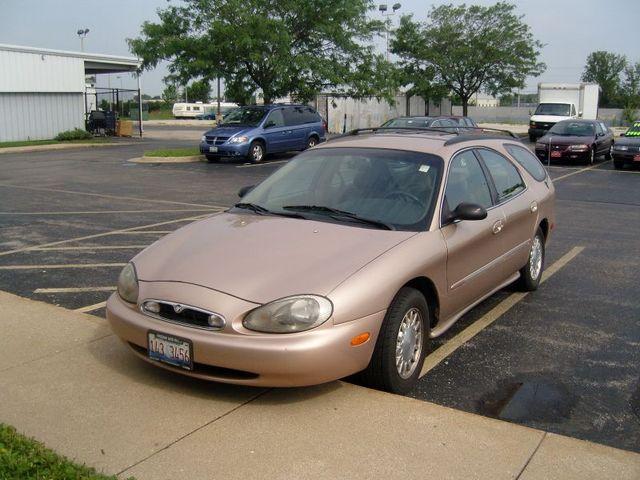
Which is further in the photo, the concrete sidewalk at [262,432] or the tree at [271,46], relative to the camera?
the tree at [271,46]

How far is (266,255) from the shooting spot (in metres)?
4.35

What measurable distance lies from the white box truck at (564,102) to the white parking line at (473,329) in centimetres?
3091

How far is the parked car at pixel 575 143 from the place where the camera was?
2195cm

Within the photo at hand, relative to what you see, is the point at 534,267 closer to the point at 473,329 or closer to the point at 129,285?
the point at 473,329

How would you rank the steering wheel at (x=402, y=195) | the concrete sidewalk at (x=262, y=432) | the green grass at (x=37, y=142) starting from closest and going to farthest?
the concrete sidewalk at (x=262, y=432) < the steering wheel at (x=402, y=195) < the green grass at (x=37, y=142)

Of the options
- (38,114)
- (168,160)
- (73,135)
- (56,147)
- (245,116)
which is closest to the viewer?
(168,160)

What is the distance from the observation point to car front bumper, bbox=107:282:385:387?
12.5 ft

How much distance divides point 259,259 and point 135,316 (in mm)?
825

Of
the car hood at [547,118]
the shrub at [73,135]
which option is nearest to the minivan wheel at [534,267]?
the shrub at [73,135]

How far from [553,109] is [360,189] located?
3459 centimetres

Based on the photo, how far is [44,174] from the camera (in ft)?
60.4

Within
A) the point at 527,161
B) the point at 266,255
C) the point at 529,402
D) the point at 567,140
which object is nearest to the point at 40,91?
the point at 567,140

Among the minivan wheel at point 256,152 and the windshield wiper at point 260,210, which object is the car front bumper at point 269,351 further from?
the minivan wheel at point 256,152

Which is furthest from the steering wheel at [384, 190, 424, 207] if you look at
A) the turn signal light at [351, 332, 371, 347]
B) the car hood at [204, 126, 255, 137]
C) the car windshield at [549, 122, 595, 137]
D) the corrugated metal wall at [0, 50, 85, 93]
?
the corrugated metal wall at [0, 50, 85, 93]
